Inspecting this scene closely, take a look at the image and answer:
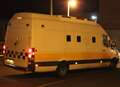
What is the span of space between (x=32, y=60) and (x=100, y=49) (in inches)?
202

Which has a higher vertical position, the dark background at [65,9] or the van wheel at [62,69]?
the dark background at [65,9]

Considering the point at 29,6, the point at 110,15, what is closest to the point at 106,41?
the point at 110,15

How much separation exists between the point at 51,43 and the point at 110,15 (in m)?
36.9

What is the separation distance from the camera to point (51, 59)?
17.5 meters

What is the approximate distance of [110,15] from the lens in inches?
2111

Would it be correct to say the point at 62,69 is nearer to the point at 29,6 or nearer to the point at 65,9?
the point at 29,6

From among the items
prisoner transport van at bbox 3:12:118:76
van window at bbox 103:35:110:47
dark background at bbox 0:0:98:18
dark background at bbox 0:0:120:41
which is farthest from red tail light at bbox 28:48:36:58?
dark background at bbox 0:0:98:18

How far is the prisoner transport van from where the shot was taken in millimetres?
16797

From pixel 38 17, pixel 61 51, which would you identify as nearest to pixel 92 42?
pixel 61 51

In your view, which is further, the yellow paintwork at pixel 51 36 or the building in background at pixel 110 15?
the building in background at pixel 110 15

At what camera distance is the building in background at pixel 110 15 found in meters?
53.2

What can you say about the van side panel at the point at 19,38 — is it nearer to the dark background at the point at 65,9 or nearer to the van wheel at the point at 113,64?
the van wheel at the point at 113,64

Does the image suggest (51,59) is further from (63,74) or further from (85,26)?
(85,26)

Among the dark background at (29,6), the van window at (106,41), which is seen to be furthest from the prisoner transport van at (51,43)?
the dark background at (29,6)
